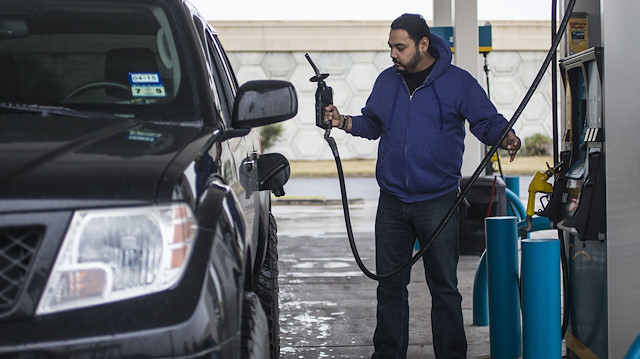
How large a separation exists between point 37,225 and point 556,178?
133 inches

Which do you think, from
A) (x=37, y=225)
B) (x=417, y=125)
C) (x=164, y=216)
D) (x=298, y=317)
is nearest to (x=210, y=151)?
(x=164, y=216)

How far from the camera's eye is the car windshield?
3.03m

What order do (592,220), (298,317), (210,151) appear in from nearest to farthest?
(210,151)
(592,220)
(298,317)

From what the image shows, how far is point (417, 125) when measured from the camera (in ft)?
15.0

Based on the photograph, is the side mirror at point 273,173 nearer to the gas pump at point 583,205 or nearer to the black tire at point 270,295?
the black tire at point 270,295

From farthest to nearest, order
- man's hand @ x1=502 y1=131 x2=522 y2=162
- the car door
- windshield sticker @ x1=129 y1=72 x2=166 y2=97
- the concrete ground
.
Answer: the concrete ground → man's hand @ x1=502 y1=131 x2=522 y2=162 → windshield sticker @ x1=129 y1=72 x2=166 y2=97 → the car door

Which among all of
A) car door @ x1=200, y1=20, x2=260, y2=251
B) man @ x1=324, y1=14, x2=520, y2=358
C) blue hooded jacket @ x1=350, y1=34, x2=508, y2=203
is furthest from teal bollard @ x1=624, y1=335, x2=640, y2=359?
blue hooded jacket @ x1=350, y1=34, x2=508, y2=203

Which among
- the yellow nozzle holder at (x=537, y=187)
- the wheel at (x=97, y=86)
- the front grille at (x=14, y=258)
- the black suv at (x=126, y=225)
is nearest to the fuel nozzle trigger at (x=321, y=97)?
the yellow nozzle holder at (x=537, y=187)

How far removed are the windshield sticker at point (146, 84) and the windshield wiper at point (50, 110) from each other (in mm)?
207

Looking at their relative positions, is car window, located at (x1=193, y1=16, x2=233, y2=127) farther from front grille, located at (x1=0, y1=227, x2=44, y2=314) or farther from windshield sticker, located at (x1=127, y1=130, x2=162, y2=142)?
front grille, located at (x1=0, y1=227, x2=44, y2=314)

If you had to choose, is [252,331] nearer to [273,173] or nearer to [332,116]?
[273,173]

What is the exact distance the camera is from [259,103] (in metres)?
3.07

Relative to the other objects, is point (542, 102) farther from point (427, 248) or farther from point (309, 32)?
point (427, 248)

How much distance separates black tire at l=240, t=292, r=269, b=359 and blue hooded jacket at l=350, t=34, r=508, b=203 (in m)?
2.01
